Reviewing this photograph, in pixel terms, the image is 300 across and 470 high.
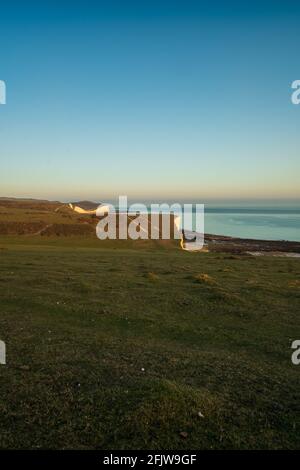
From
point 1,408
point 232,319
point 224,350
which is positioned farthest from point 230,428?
point 232,319

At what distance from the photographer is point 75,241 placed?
66375 millimetres

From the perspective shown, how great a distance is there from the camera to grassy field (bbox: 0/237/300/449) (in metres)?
6.89

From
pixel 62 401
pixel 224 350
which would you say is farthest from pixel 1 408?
pixel 224 350

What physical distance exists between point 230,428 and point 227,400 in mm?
1144

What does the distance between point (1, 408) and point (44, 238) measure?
6258 centimetres

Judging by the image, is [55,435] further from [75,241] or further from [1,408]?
[75,241]

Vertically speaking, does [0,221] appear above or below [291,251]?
above

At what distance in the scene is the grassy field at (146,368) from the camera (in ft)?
22.6

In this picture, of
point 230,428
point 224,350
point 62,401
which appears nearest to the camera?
point 230,428

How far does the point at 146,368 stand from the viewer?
10.0m
